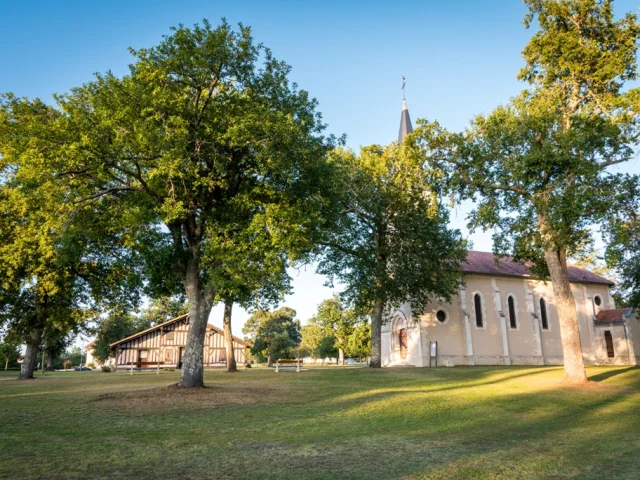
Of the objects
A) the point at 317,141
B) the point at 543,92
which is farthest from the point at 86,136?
the point at 543,92

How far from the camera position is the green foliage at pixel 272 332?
57.1 meters

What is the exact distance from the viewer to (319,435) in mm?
8734

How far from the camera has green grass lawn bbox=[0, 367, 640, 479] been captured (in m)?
6.18

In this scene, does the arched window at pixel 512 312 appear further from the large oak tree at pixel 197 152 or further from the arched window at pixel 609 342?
the large oak tree at pixel 197 152

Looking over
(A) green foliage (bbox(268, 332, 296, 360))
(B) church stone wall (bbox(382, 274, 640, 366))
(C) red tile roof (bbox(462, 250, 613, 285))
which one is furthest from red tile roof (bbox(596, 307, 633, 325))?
(A) green foliage (bbox(268, 332, 296, 360))

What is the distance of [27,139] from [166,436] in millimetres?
11711

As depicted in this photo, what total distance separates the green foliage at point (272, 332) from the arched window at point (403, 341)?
20761 millimetres

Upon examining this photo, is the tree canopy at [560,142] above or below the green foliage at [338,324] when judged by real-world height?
above

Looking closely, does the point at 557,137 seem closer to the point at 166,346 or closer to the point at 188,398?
the point at 188,398

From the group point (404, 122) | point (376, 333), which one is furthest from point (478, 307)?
point (404, 122)

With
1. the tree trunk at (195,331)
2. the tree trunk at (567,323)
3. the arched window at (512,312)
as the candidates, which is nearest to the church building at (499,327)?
the arched window at (512,312)

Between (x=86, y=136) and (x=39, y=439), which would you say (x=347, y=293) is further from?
(x=39, y=439)

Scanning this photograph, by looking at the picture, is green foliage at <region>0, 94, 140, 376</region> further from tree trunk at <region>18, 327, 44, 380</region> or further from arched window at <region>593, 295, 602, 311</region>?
arched window at <region>593, 295, 602, 311</region>

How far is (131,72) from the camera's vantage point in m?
15.7
